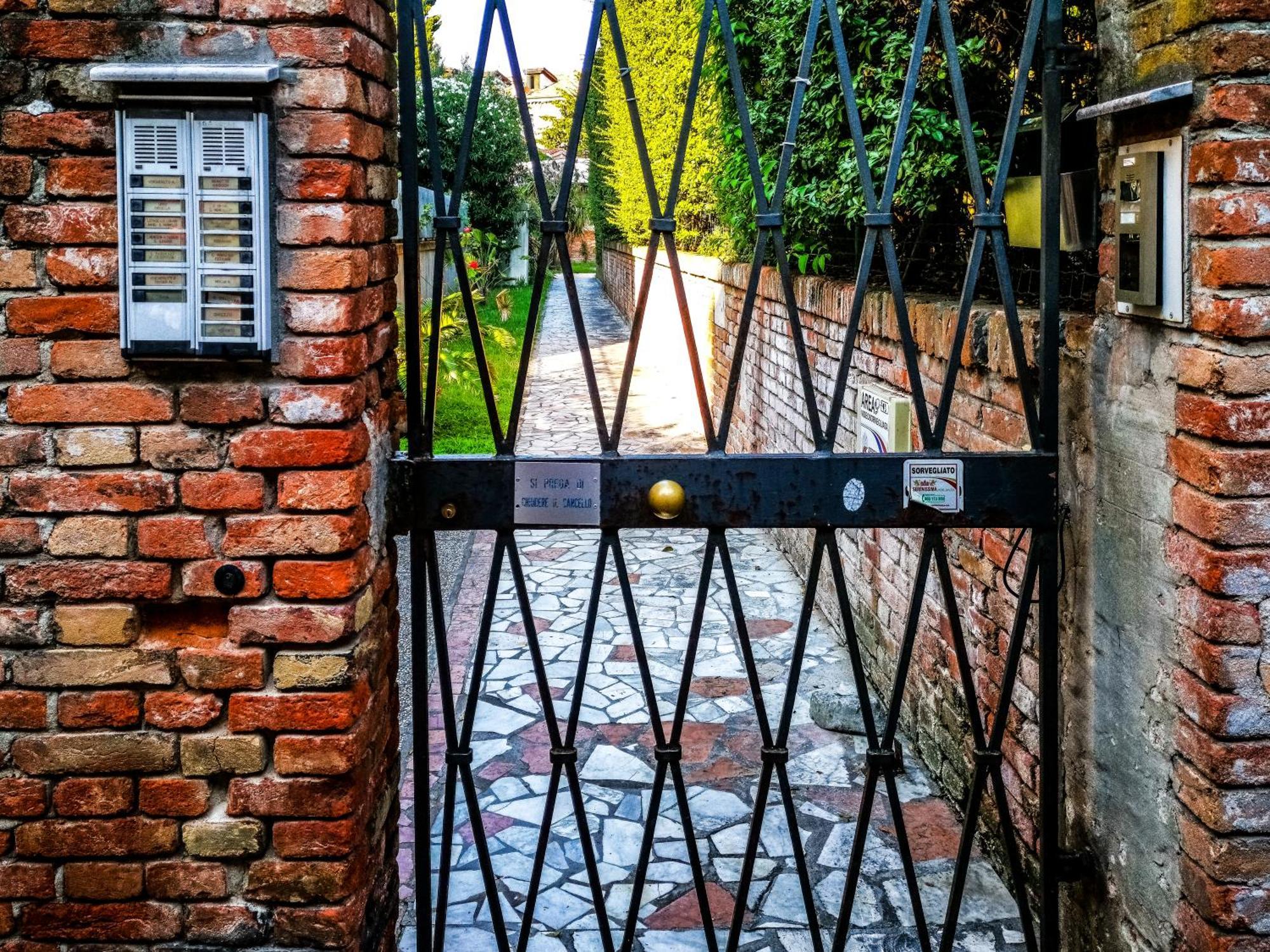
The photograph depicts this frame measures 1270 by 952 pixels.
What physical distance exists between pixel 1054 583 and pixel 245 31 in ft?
6.70

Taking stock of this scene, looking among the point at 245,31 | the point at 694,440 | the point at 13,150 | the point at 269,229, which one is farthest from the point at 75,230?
the point at 694,440

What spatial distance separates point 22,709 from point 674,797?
2.34 meters

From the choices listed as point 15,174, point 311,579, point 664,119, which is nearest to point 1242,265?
point 311,579

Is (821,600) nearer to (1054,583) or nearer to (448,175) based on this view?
(1054,583)

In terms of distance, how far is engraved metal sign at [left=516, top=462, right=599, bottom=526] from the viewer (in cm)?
240

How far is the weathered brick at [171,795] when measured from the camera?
219 centimetres

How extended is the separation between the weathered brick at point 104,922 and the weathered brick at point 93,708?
373 millimetres

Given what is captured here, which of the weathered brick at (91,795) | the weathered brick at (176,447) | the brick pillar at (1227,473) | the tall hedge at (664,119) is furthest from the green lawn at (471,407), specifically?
the brick pillar at (1227,473)

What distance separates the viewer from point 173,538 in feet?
7.01

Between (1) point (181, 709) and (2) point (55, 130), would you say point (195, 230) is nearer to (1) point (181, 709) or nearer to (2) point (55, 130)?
(2) point (55, 130)

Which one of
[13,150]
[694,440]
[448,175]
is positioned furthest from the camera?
[448,175]

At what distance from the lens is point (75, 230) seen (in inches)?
81.4

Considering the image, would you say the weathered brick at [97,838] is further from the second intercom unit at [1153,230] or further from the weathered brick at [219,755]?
the second intercom unit at [1153,230]

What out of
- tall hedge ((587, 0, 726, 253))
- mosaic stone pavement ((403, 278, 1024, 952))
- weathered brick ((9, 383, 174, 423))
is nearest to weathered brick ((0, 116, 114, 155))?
weathered brick ((9, 383, 174, 423))
